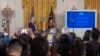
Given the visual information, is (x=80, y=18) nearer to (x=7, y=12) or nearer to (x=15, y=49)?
(x=7, y=12)

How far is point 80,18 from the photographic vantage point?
38.7 ft

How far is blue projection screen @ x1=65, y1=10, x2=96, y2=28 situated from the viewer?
11.7m

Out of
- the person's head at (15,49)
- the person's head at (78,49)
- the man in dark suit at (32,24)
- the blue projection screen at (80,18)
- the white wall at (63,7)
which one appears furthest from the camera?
the white wall at (63,7)

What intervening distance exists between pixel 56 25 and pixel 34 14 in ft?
3.21

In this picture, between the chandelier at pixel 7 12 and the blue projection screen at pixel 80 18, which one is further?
the chandelier at pixel 7 12

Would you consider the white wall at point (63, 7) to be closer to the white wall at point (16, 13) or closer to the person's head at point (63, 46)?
the white wall at point (16, 13)

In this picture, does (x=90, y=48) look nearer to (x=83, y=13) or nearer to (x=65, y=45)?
(x=65, y=45)

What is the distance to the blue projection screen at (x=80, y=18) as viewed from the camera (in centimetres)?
1170

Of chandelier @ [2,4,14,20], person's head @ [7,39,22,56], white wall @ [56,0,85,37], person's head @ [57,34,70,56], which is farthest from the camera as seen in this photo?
white wall @ [56,0,85,37]

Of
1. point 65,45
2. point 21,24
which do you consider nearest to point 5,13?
point 21,24

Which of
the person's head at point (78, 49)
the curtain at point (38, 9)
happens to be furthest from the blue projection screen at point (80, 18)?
the person's head at point (78, 49)

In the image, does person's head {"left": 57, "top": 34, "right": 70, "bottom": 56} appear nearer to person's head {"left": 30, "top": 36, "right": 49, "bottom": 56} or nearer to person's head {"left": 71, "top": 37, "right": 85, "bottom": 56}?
person's head {"left": 71, "top": 37, "right": 85, "bottom": 56}

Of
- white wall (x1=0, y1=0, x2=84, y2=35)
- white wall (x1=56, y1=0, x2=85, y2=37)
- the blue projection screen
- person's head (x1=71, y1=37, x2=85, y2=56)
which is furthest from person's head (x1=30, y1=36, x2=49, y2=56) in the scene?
white wall (x1=56, y1=0, x2=85, y2=37)

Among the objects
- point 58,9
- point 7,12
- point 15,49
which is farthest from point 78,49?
point 58,9
